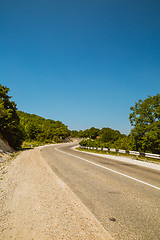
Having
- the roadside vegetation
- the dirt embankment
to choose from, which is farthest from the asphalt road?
the roadside vegetation

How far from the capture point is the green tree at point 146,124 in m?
18.9

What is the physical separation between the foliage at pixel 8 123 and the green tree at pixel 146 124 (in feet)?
60.9

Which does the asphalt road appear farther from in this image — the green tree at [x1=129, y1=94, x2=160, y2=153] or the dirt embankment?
the green tree at [x1=129, y1=94, x2=160, y2=153]

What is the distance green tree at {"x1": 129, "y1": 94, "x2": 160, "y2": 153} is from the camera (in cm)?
1889

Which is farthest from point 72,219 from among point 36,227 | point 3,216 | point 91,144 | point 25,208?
point 91,144

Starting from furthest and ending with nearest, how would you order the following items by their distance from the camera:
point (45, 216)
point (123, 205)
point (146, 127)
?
point (146, 127) < point (123, 205) < point (45, 216)

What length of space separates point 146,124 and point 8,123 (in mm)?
20388

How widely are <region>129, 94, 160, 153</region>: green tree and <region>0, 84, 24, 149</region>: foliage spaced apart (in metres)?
18.6

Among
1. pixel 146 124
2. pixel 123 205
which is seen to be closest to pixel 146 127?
pixel 146 124

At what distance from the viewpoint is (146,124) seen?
20391 millimetres

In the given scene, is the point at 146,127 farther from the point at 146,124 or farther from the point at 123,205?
the point at 123,205

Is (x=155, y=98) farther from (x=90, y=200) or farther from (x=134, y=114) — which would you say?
(x=90, y=200)

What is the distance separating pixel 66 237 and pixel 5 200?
2.68 metres

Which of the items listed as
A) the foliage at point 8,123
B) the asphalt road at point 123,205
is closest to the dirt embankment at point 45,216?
the asphalt road at point 123,205
